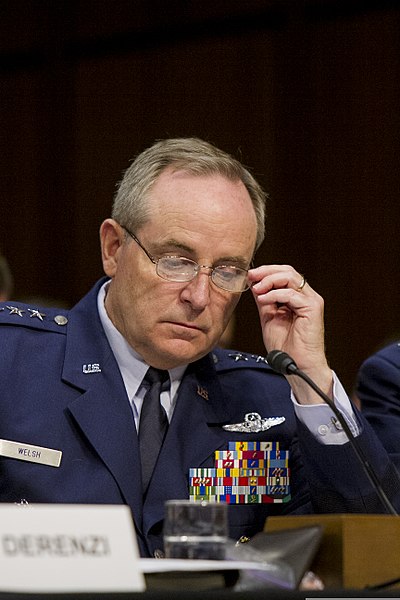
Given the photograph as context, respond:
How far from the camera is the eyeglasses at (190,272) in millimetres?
2324

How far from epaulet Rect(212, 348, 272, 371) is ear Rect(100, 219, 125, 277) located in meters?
0.33

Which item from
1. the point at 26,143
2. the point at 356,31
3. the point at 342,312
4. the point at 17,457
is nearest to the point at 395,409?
the point at 17,457

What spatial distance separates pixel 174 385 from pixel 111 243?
1.19ft

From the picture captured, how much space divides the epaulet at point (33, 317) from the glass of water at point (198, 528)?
96cm

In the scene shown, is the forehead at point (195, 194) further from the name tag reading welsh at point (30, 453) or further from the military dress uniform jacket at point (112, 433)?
the name tag reading welsh at point (30, 453)

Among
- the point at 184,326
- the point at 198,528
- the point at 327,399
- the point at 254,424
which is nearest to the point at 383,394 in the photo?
the point at 254,424

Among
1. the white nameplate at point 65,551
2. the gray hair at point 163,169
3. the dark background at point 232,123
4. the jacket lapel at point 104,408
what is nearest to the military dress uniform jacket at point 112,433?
the jacket lapel at point 104,408

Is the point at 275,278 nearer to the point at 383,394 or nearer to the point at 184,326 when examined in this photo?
the point at 184,326

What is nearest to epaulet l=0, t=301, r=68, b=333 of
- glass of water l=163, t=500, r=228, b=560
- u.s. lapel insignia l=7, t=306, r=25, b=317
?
u.s. lapel insignia l=7, t=306, r=25, b=317

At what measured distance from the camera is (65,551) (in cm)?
125

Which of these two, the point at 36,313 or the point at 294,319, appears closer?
the point at 294,319

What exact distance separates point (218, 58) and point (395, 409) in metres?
3.12

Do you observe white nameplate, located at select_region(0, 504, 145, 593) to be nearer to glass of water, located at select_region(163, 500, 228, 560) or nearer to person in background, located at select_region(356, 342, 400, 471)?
glass of water, located at select_region(163, 500, 228, 560)

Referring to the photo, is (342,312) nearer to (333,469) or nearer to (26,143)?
(26,143)
